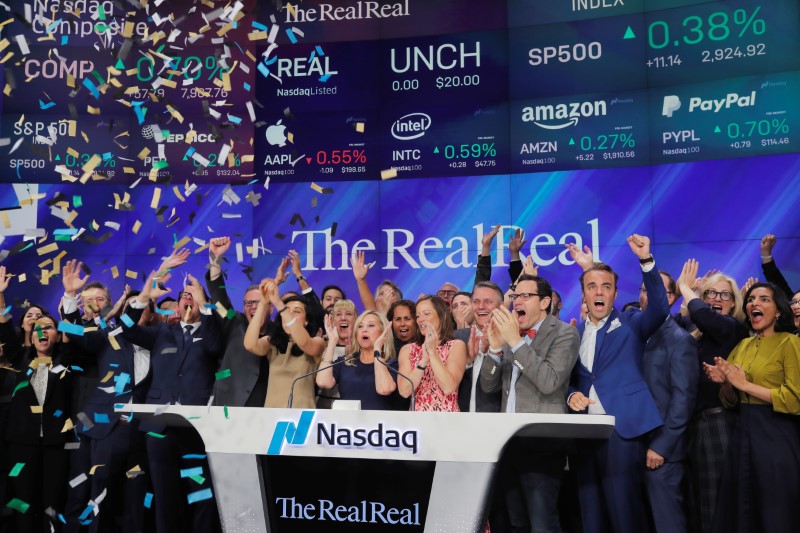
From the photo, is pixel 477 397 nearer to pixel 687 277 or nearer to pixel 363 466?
pixel 363 466

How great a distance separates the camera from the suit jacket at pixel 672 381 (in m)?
3.60

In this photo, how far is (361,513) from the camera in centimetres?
280

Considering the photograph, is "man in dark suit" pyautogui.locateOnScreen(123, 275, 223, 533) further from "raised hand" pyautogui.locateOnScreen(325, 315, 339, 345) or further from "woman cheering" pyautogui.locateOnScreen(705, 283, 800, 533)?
"woman cheering" pyautogui.locateOnScreen(705, 283, 800, 533)

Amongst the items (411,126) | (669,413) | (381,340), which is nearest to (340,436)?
(381,340)

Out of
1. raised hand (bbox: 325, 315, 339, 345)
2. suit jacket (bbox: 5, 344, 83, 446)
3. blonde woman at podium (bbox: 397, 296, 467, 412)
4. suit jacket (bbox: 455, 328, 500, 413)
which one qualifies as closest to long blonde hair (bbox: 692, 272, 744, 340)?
suit jacket (bbox: 455, 328, 500, 413)

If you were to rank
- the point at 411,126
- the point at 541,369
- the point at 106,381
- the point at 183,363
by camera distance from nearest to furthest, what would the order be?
the point at 541,369 < the point at 183,363 < the point at 106,381 < the point at 411,126

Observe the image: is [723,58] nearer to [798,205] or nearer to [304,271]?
[798,205]

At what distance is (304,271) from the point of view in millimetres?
6617

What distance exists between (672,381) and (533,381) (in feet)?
2.82

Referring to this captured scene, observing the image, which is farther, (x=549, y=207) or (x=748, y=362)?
(x=549, y=207)

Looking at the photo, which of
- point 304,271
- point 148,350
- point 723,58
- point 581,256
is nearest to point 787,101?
point 723,58

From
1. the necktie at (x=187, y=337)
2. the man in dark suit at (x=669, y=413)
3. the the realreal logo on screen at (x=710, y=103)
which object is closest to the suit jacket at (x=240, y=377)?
the necktie at (x=187, y=337)

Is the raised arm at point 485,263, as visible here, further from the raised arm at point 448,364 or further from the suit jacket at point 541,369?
the suit jacket at point 541,369

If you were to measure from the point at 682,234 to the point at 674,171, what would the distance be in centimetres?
50
